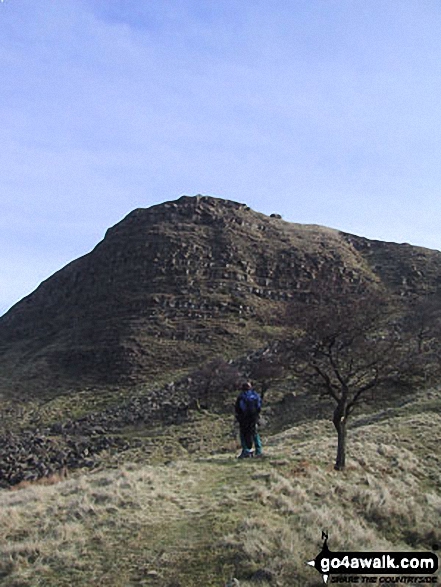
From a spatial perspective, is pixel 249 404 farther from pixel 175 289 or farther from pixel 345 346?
pixel 175 289

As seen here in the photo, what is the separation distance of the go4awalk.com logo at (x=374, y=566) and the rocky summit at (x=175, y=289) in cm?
4422

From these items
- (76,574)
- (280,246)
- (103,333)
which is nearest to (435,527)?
(76,574)

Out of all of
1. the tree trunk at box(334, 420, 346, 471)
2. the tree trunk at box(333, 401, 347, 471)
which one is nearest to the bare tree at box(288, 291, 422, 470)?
the tree trunk at box(333, 401, 347, 471)

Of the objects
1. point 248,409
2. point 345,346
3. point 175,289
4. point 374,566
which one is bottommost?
point 374,566

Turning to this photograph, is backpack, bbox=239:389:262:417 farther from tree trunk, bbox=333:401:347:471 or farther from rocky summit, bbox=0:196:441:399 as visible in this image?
rocky summit, bbox=0:196:441:399

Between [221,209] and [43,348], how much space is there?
33185 millimetres

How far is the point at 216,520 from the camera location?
33.0ft

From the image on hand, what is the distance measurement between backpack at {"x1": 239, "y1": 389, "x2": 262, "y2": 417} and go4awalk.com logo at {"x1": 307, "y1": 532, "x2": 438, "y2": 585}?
278 inches

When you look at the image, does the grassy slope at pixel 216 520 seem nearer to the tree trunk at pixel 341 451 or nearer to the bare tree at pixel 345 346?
the tree trunk at pixel 341 451

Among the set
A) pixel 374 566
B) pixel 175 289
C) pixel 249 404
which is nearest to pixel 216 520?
pixel 374 566

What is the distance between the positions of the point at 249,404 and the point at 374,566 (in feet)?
25.3

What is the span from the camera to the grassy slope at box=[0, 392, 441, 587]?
328 inches

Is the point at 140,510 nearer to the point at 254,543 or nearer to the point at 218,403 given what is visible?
the point at 254,543

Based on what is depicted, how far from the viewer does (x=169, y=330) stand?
204ft
